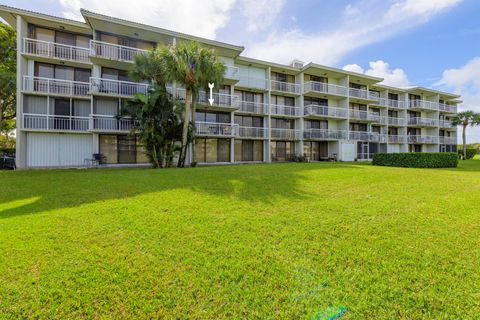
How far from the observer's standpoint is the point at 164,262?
11.1 feet

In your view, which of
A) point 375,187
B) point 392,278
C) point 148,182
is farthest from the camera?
point 148,182

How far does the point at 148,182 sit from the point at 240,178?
3546 mm

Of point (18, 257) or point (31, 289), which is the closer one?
point (31, 289)

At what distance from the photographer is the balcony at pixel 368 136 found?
27.9 meters

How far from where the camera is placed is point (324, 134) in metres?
26.1

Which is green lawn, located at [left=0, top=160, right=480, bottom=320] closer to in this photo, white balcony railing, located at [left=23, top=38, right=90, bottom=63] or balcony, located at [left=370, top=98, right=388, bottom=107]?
white balcony railing, located at [left=23, top=38, right=90, bottom=63]

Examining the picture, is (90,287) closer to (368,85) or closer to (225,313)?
(225,313)

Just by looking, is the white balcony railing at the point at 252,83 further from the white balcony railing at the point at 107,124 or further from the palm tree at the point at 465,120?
the palm tree at the point at 465,120

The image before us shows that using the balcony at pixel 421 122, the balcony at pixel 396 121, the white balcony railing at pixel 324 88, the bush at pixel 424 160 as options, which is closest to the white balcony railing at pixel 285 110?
the white balcony railing at pixel 324 88

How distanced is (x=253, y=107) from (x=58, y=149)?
55.5ft

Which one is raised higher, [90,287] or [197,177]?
[197,177]

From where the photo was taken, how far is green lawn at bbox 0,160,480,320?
Result: 2.64 m

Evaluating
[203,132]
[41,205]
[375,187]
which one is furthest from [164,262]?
[203,132]

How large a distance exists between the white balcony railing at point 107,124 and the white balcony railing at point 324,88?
18.7m
